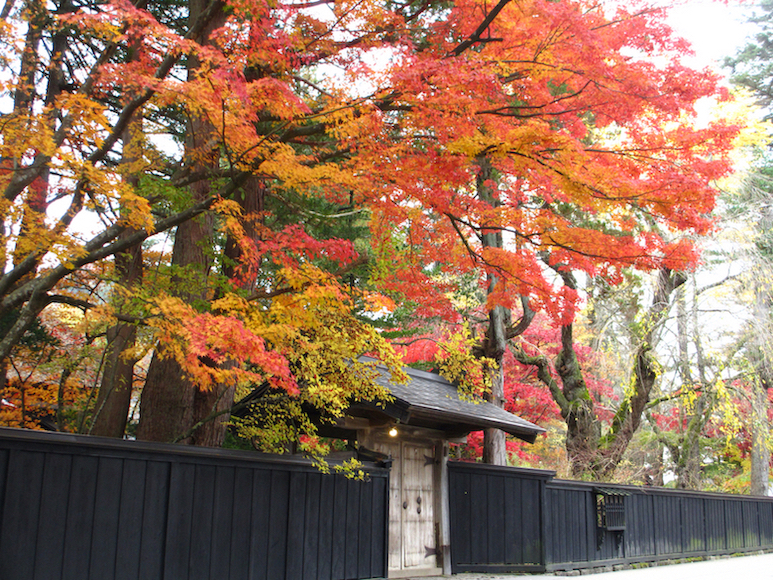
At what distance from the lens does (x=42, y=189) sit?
419 inches

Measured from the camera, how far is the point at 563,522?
38.5 feet

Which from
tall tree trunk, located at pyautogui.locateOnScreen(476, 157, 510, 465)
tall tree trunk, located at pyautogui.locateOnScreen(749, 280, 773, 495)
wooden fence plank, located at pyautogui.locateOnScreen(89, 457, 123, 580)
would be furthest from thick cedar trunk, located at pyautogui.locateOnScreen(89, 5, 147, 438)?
tall tree trunk, located at pyautogui.locateOnScreen(749, 280, 773, 495)

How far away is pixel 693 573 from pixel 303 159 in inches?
413

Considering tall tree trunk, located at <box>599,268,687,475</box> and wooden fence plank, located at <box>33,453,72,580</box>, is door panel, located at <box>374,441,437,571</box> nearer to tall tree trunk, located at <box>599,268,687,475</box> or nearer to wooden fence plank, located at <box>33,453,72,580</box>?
wooden fence plank, located at <box>33,453,72,580</box>

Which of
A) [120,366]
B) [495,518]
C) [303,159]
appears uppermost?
[303,159]

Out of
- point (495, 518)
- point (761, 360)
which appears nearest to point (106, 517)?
A: point (495, 518)

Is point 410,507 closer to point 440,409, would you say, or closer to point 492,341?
point 440,409

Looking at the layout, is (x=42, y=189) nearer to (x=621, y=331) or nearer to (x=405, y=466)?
(x=405, y=466)

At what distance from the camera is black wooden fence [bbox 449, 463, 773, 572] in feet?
34.8

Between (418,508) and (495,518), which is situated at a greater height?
(418,508)

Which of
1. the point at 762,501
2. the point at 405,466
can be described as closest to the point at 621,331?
the point at 762,501

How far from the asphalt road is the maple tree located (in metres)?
5.14

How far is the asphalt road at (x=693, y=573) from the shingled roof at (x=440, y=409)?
2.46m

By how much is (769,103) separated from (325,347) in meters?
26.6
